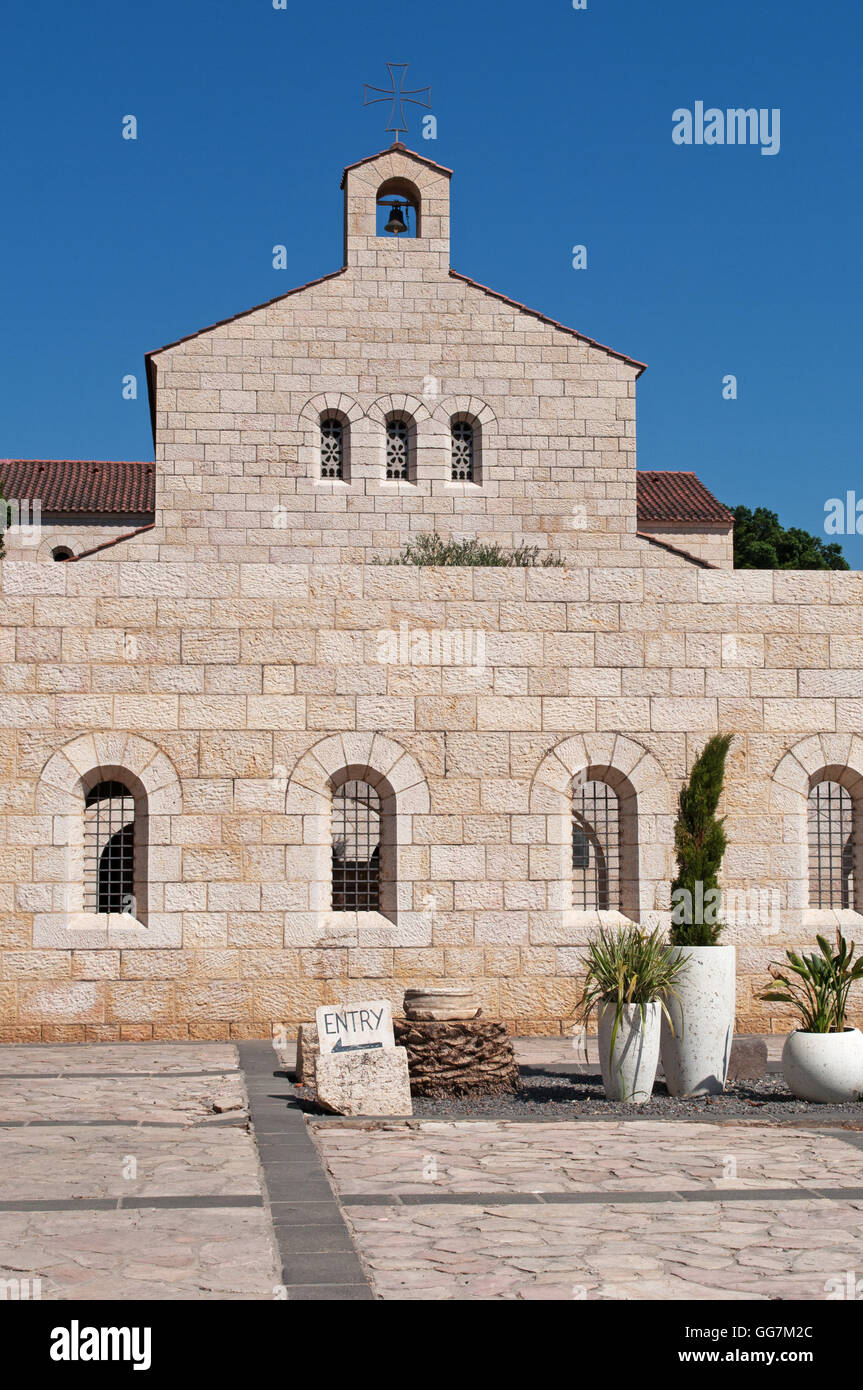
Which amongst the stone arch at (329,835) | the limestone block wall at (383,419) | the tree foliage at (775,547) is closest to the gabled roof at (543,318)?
the limestone block wall at (383,419)

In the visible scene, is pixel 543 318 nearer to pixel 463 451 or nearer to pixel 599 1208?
pixel 463 451

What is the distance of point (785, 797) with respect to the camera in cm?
1284

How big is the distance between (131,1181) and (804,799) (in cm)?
786

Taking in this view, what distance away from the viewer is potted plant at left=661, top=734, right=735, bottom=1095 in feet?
31.6

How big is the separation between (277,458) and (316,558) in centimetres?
161

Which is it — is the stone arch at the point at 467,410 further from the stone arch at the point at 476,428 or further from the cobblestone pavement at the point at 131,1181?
the cobblestone pavement at the point at 131,1181

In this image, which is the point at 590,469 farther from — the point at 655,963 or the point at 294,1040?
the point at 655,963

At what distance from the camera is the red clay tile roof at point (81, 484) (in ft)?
138

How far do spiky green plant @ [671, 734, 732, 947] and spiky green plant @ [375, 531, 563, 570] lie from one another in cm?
1136

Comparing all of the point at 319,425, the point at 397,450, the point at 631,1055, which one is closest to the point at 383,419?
the point at 397,450

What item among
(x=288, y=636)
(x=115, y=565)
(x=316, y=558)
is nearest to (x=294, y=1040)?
(x=288, y=636)

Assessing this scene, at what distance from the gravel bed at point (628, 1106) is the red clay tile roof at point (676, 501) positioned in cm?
3001

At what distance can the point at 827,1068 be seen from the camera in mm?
9195

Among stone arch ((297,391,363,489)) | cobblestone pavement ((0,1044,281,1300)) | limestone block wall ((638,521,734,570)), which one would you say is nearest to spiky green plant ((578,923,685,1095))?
cobblestone pavement ((0,1044,281,1300))
